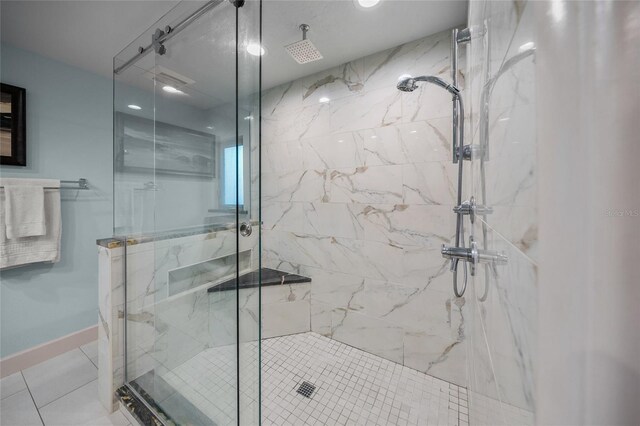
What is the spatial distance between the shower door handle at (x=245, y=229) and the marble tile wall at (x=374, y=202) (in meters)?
1.08

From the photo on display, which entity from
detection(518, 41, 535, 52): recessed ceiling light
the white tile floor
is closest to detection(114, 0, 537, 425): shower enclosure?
detection(518, 41, 535, 52): recessed ceiling light

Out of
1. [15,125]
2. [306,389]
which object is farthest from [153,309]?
[15,125]

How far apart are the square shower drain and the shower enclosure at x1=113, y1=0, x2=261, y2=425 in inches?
22.2

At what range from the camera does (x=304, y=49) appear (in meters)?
1.57

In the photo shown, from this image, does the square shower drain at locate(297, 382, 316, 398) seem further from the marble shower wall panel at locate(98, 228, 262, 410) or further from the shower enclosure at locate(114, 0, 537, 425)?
the marble shower wall panel at locate(98, 228, 262, 410)

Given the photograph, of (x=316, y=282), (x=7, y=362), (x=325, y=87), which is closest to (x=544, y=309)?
(x=316, y=282)

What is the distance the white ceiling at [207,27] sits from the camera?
1.18 meters

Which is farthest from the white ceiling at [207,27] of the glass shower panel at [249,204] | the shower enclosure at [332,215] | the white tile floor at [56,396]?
the white tile floor at [56,396]

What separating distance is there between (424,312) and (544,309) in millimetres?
1552

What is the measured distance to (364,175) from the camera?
183 cm

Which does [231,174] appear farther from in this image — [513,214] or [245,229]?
[513,214]

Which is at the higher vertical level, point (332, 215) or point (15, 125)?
point (15, 125)

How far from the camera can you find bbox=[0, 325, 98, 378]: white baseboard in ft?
5.18

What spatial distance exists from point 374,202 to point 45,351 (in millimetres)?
2630
